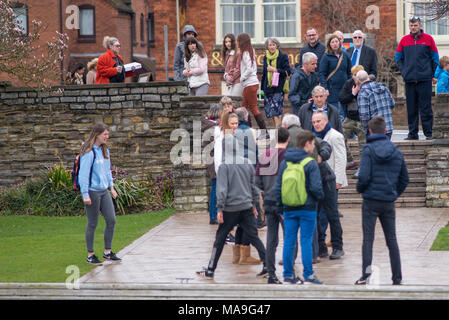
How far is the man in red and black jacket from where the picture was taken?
633 inches

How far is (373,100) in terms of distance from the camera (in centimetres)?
1414

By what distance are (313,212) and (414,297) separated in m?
1.50

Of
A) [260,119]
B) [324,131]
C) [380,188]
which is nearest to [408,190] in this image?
[260,119]

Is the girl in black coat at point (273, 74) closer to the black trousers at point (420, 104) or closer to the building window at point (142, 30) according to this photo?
the black trousers at point (420, 104)

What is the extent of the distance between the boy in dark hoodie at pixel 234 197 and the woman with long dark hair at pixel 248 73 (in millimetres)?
5263

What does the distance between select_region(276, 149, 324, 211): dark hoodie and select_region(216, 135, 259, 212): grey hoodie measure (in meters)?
0.60

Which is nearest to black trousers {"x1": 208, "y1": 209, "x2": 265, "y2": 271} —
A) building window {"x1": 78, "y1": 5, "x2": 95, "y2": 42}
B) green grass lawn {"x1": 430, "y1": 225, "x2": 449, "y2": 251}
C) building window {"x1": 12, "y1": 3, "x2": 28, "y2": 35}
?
green grass lawn {"x1": 430, "y1": 225, "x2": 449, "y2": 251}

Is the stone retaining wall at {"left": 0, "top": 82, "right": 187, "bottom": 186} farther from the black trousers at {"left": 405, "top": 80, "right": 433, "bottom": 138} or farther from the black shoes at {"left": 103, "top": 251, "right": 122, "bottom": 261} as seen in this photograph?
the black shoes at {"left": 103, "top": 251, "right": 122, "bottom": 261}

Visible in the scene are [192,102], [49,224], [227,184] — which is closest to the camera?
[227,184]

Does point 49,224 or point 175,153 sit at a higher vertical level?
point 175,153

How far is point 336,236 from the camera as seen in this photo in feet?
36.3

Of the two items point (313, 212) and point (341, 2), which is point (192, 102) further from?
point (341, 2)

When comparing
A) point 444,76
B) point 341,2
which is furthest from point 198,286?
point 341,2

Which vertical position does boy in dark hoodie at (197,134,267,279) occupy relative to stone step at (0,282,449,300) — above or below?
above
